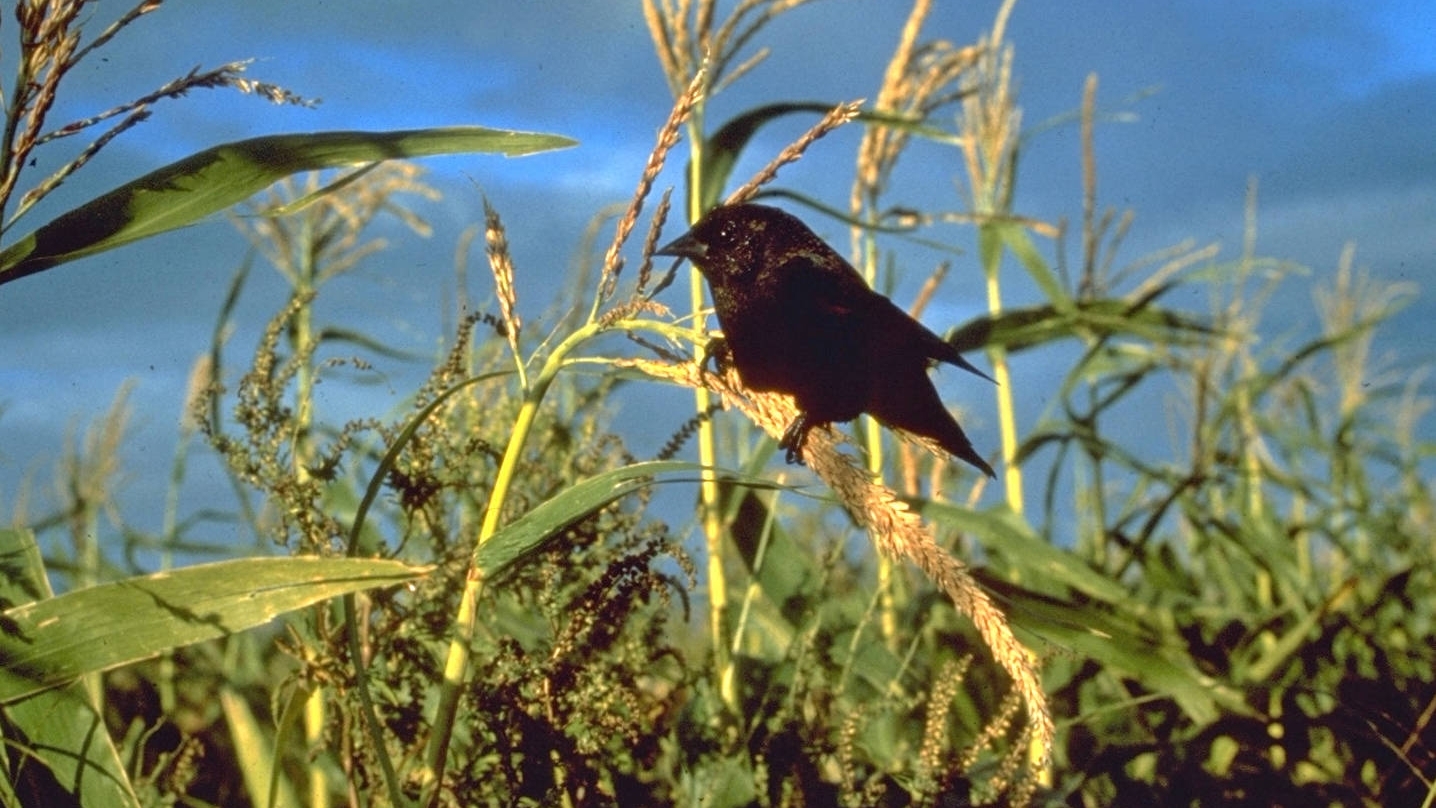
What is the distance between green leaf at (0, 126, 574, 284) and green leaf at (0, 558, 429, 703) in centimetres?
38

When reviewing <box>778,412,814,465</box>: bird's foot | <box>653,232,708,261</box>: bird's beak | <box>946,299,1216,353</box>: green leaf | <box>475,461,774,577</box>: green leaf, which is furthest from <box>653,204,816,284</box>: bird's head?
<box>946,299,1216,353</box>: green leaf

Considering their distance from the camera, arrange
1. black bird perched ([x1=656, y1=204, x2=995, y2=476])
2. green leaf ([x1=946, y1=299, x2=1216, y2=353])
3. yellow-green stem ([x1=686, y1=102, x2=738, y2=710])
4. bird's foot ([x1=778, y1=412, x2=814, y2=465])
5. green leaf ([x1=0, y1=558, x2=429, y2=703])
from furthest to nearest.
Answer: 1. green leaf ([x1=946, y1=299, x2=1216, y2=353])
2. yellow-green stem ([x1=686, y1=102, x2=738, y2=710])
3. black bird perched ([x1=656, y1=204, x2=995, y2=476])
4. bird's foot ([x1=778, y1=412, x2=814, y2=465])
5. green leaf ([x1=0, y1=558, x2=429, y2=703])

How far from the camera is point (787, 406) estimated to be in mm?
1332

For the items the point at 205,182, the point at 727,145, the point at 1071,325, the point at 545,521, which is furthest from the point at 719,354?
the point at 1071,325

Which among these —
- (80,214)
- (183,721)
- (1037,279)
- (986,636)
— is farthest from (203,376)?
(986,636)

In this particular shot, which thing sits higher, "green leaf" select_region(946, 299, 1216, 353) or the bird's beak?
the bird's beak

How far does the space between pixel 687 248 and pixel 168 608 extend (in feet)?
2.41

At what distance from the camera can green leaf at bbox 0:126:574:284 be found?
4.56ft

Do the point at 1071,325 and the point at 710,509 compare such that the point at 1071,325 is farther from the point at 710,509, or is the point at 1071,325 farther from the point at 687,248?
the point at 687,248

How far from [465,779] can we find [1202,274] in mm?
2421

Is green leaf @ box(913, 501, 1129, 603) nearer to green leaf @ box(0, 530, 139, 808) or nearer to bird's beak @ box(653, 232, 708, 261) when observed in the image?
bird's beak @ box(653, 232, 708, 261)

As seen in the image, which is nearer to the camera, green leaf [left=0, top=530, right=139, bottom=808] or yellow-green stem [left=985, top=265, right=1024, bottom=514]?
green leaf [left=0, top=530, right=139, bottom=808]

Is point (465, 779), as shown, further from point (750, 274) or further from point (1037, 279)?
point (1037, 279)

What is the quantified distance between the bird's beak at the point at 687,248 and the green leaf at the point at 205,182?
286 mm
